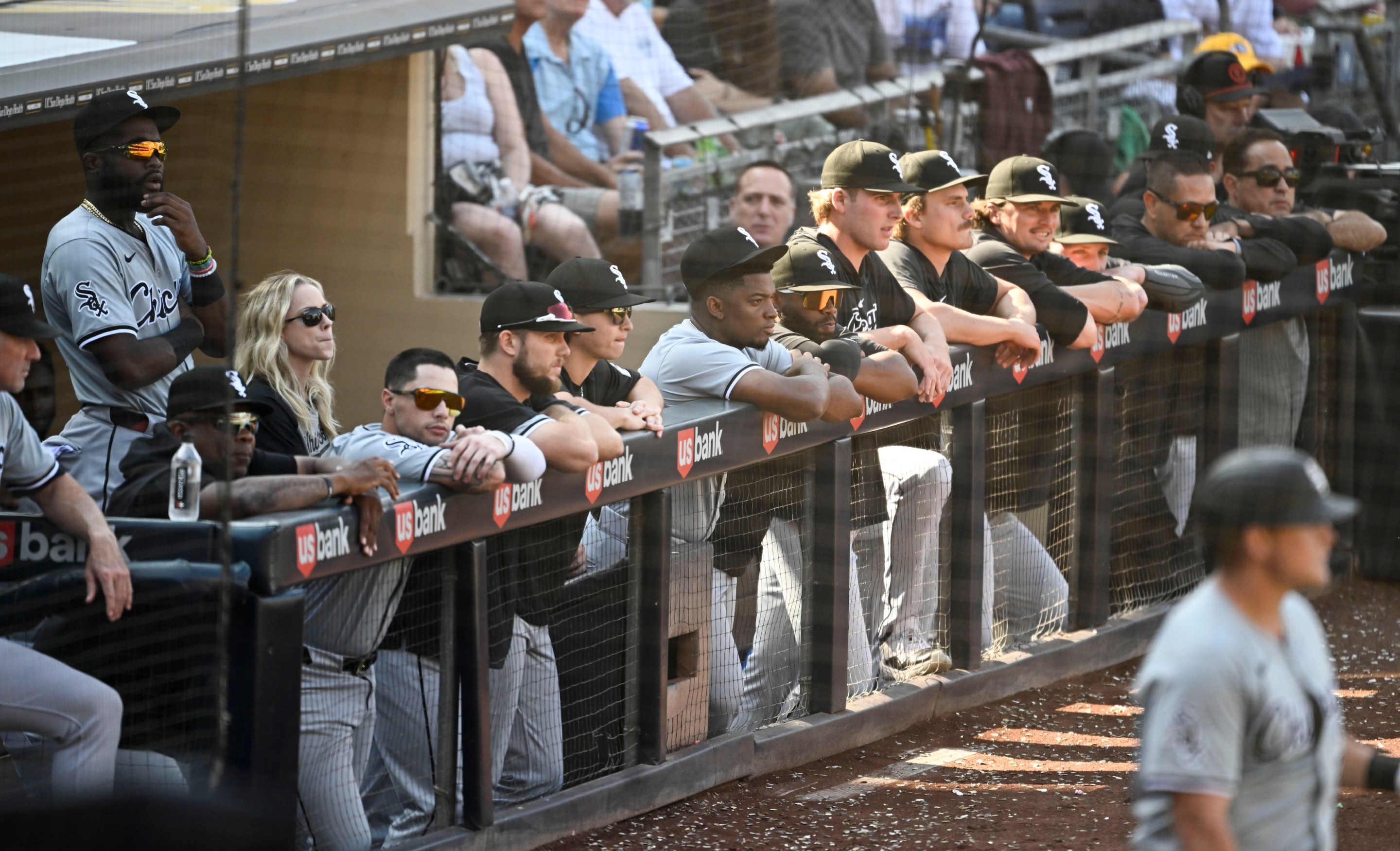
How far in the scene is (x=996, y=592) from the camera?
19.7 feet

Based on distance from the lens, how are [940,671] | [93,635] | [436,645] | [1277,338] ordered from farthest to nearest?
[1277,338], [940,671], [436,645], [93,635]

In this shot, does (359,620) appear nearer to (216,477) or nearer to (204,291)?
(216,477)

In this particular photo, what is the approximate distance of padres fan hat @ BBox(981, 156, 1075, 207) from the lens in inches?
Result: 234

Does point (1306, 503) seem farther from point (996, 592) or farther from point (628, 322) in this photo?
point (996, 592)

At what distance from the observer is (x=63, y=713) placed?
3.32 meters

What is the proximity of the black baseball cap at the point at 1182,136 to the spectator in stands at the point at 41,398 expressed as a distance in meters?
4.23

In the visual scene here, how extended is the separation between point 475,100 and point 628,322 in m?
3.89

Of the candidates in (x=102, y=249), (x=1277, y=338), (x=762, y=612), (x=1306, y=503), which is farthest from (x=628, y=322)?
(x=1277, y=338)

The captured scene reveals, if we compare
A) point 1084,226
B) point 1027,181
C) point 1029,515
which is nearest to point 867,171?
point 1027,181

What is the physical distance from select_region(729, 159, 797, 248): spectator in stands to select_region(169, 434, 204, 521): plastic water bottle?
15.6ft

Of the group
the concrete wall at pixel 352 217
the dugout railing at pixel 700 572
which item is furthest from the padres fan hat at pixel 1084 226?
the concrete wall at pixel 352 217

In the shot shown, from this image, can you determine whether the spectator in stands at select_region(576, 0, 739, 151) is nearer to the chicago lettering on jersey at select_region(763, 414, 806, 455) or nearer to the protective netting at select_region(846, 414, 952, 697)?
the protective netting at select_region(846, 414, 952, 697)

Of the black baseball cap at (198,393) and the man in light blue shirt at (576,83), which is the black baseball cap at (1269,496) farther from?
the man in light blue shirt at (576,83)

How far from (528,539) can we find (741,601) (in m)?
0.98
